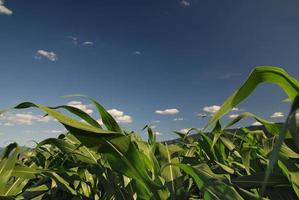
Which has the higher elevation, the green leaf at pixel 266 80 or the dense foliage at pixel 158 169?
the green leaf at pixel 266 80

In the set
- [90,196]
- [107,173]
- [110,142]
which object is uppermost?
[110,142]

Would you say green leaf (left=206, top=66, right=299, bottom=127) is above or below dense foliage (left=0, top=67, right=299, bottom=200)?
above

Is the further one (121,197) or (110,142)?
(121,197)

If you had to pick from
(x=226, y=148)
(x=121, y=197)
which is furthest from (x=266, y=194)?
(x=226, y=148)

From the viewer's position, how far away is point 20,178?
1801mm

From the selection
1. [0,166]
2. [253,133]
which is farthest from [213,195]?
[253,133]

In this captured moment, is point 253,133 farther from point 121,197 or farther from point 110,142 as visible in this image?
point 110,142

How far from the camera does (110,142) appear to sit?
117cm

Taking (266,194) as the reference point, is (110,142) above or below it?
above

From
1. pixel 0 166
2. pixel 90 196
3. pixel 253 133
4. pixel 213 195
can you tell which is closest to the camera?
pixel 213 195

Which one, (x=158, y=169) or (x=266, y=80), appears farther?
(x=158, y=169)

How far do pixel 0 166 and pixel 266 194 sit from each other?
41.4 inches

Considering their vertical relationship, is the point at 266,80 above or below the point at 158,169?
above

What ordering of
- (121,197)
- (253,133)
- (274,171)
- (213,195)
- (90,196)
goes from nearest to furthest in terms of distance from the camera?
(213,195)
(274,171)
(121,197)
(90,196)
(253,133)
